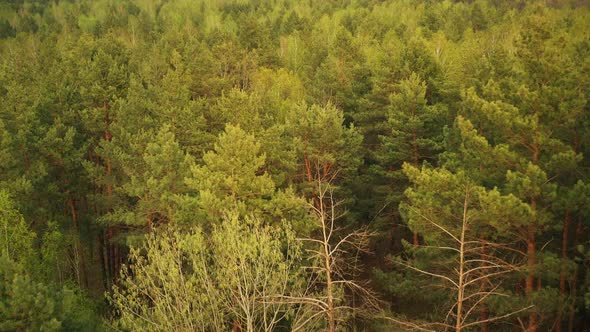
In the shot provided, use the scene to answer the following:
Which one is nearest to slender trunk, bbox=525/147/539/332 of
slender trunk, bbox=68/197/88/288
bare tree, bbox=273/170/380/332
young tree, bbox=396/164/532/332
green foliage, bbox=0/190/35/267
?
young tree, bbox=396/164/532/332

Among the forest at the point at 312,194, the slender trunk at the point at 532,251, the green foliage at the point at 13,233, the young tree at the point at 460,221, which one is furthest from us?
the green foliage at the point at 13,233

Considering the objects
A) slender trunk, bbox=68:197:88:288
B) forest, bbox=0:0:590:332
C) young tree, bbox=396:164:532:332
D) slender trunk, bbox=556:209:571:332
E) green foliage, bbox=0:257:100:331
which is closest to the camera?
green foliage, bbox=0:257:100:331

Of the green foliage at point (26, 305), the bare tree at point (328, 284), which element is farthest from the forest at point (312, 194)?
the bare tree at point (328, 284)

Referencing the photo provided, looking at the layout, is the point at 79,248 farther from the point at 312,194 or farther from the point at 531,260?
the point at 531,260

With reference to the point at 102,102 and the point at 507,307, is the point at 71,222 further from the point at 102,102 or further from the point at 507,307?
the point at 507,307

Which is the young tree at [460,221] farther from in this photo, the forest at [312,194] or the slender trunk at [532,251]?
the slender trunk at [532,251]

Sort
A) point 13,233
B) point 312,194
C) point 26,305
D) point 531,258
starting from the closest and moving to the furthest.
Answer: point 26,305 → point 531,258 → point 13,233 → point 312,194

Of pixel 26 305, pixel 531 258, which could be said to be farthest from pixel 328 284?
pixel 531 258

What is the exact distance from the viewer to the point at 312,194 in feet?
85.4

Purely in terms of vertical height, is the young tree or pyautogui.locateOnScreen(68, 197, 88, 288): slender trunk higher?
the young tree

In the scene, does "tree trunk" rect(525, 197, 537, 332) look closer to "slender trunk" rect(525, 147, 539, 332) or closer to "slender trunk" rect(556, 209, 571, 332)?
"slender trunk" rect(525, 147, 539, 332)

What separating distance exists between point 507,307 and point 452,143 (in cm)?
750

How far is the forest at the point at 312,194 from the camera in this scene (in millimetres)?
14789

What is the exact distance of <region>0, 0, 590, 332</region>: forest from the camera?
48.5 ft
